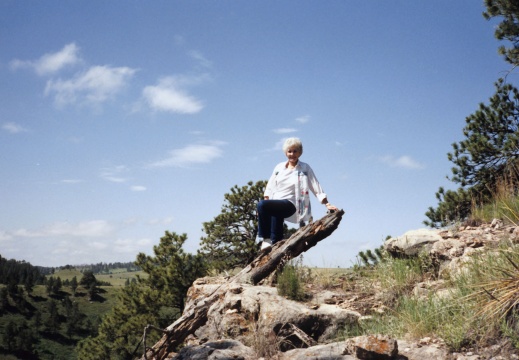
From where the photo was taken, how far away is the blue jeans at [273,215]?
6.98 m

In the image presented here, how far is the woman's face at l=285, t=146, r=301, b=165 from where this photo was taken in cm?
709

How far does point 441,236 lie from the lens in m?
7.26

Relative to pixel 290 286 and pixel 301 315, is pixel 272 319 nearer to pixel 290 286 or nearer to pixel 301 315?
pixel 301 315

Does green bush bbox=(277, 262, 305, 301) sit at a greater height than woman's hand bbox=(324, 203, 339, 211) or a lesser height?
lesser

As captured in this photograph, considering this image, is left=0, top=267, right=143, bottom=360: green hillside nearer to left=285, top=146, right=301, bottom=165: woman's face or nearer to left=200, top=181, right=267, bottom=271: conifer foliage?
left=200, top=181, right=267, bottom=271: conifer foliage

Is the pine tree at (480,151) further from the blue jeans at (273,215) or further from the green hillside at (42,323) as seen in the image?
the green hillside at (42,323)

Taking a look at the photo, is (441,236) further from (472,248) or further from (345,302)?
(345,302)

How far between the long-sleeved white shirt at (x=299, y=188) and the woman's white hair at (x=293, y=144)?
0.30 metres

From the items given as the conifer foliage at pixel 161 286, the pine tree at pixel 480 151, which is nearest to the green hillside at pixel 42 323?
the conifer foliage at pixel 161 286

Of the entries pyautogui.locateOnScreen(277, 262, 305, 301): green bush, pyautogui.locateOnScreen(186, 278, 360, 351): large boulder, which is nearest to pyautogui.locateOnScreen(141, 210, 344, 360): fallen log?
pyautogui.locateOnScreen(186, 278, 360, 351): large boulder

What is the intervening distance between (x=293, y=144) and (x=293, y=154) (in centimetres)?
17

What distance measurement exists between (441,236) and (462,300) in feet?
8.94

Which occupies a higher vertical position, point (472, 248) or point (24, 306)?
point (472, 248)

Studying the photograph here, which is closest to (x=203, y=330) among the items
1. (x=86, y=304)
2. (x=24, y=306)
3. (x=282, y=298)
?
(x=282, y=298)
